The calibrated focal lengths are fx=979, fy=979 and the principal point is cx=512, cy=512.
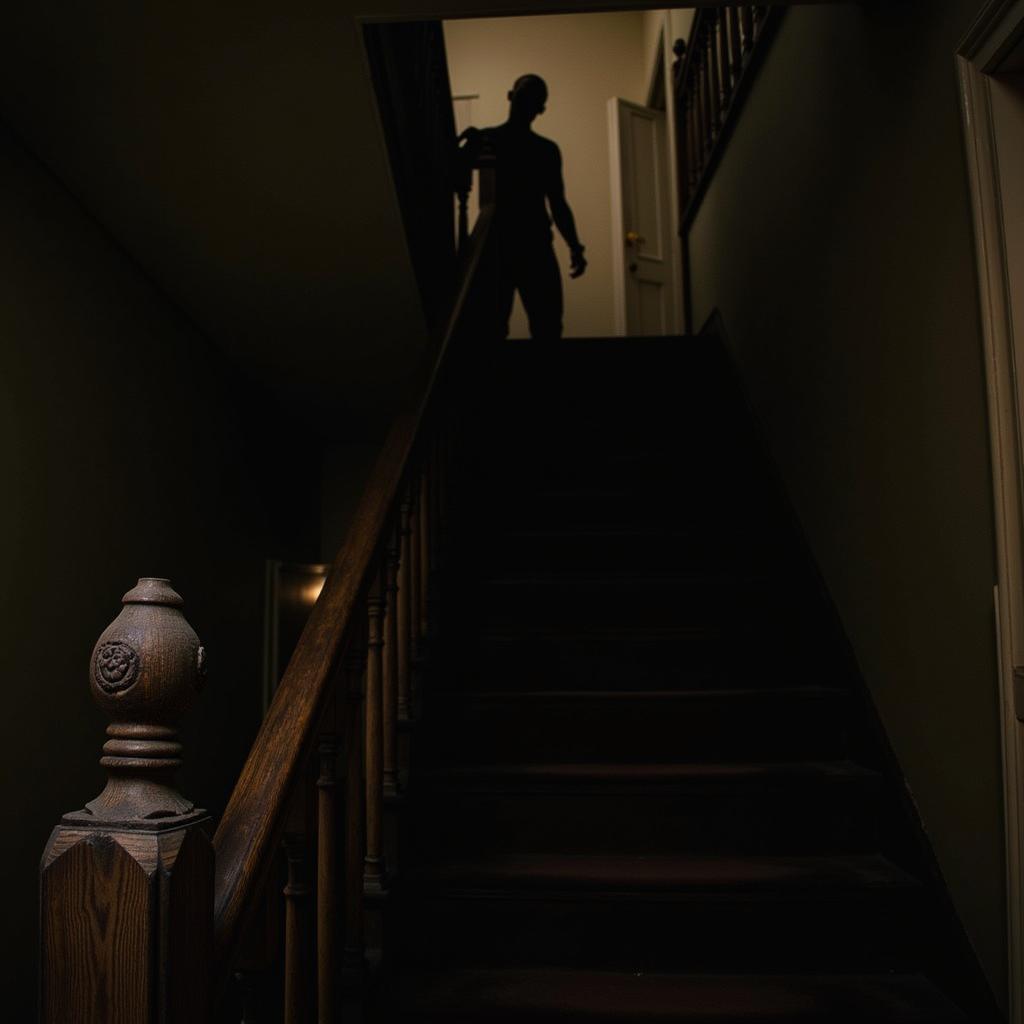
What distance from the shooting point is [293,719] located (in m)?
1.19

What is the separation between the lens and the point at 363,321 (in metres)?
3.67

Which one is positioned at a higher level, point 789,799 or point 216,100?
point 216,100

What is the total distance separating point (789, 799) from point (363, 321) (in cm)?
238

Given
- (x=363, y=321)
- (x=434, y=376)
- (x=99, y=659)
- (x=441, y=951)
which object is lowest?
(x=441, y=951)

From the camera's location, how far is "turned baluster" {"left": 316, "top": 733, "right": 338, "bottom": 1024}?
1.34m

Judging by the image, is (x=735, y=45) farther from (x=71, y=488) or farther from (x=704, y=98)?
(x=71, y=488)

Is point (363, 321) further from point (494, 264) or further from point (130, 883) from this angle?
point (130, 883)

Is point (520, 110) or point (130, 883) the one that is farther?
point (520, 110)

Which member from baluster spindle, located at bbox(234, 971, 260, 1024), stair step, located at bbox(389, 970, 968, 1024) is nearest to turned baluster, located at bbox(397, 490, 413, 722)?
stair step, located at bbox(389, 970, 968, 1024)

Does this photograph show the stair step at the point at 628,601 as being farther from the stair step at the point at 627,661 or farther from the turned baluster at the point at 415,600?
the turned baluster at the point at 415,600

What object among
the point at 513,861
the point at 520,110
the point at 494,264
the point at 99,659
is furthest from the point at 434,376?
the point at 520,110

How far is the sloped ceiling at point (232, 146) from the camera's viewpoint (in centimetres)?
205

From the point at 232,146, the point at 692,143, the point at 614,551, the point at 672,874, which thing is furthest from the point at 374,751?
the point at 692,143

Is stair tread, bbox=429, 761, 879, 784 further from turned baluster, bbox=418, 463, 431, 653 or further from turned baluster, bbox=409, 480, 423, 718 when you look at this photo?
turned baluster, bbox=418, 463, 431, 653
